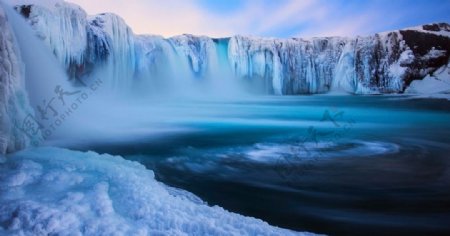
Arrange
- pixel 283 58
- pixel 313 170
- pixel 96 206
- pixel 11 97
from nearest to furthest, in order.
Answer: pixel 96 206 → pixel 11 97 → pixel 313 170 → pixel 283 58

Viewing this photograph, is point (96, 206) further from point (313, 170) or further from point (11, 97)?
point (313, 170)

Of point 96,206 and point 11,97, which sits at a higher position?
point 11,97

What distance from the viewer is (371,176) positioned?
4410mm

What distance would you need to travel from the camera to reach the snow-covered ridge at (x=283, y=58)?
42.1ft

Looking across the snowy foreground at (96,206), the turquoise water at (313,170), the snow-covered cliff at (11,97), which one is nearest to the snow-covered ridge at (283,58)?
the turquoise water at (313,170)

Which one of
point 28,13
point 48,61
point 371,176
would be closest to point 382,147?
point 371,176

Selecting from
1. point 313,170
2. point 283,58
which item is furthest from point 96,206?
point 283,58

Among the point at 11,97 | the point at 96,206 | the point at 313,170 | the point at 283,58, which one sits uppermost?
the point at 283,58

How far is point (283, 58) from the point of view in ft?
68.3

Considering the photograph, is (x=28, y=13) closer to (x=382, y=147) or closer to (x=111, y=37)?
(x=111, y=37)

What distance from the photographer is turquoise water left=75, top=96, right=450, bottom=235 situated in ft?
10.5

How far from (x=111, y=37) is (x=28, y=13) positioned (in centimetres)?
402

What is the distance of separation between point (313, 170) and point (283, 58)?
16.7m

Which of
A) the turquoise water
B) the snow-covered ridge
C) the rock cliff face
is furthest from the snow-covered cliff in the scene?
the snow-covered ridge
